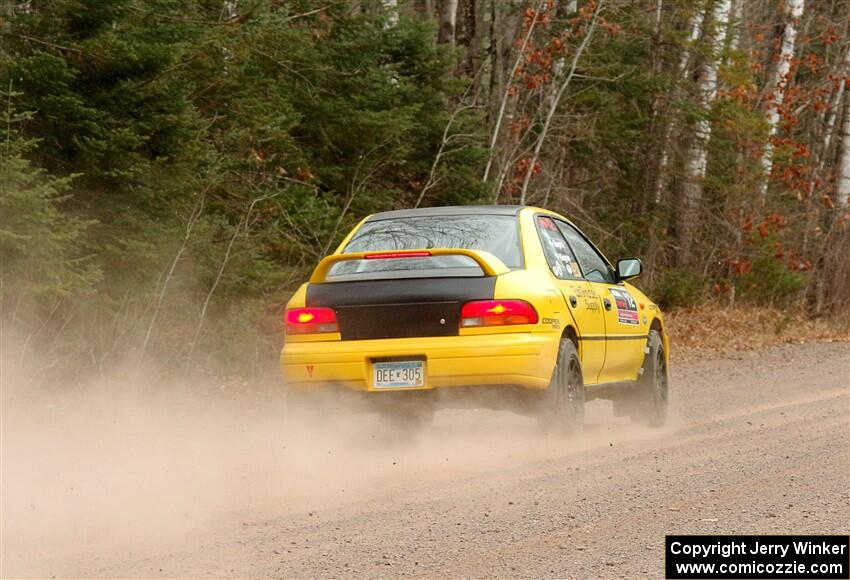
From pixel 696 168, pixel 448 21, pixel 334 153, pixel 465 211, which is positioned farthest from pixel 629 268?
pixel 696 168

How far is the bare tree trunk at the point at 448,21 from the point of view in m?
22.1

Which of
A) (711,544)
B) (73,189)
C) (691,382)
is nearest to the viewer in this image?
(711,544)

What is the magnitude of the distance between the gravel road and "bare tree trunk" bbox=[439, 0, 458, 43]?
40.8ft

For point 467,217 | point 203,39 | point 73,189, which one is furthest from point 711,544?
point 203,39

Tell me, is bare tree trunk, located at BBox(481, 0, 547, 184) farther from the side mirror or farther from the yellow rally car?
the yellow rally car

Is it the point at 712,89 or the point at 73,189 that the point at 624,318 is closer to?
the point at 73,189

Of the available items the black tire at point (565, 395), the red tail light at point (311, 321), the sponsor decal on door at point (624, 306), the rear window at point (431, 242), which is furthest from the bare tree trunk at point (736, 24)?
the red tail light at point (311, 321)

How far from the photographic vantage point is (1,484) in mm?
7777

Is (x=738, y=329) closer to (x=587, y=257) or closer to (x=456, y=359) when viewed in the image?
(x=587, y=257)

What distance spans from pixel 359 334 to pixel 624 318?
2716 millimetres

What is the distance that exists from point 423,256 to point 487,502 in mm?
2319

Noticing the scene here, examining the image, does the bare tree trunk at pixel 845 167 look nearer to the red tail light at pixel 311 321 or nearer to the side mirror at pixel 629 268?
the side mirror at pixel 629 268

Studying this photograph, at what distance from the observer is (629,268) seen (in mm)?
10336
